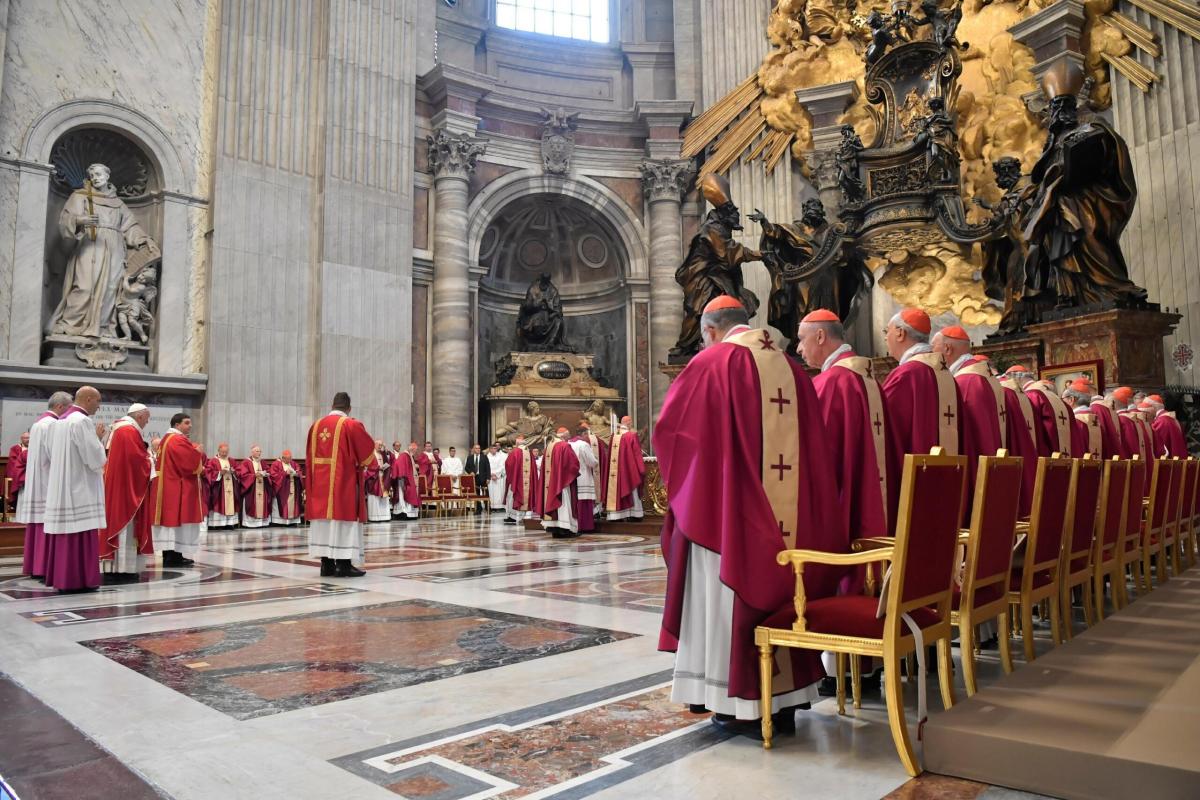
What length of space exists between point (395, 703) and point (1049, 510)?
2.73 m

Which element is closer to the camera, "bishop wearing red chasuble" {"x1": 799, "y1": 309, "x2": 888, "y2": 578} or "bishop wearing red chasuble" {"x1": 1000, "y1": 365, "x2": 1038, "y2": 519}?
"bishop wearing red chasuble" {"x1": 799, "y1": 309, "x2": 888, "y2": 578}

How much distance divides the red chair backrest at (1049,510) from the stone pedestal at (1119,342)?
6517 mm

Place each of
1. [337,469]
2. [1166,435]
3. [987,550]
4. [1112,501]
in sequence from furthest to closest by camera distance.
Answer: [337,469]
[1166,435]
[1112,501]
[987,550]

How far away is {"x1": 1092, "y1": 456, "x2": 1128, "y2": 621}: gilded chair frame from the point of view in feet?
13.3

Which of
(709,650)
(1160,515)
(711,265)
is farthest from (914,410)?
(711,265)

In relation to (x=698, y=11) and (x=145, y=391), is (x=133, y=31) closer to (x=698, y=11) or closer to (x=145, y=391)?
(x=145, y=391)

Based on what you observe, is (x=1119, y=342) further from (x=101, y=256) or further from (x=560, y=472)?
(x=101, y=256)

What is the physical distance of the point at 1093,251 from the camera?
976 cm

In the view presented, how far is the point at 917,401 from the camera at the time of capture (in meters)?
3.91

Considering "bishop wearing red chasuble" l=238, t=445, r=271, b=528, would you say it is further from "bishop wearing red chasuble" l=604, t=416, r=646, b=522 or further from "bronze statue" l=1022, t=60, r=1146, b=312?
"bronze statue" l=1022, t=60, r=1146, b=312

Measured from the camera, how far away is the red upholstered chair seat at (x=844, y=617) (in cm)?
260

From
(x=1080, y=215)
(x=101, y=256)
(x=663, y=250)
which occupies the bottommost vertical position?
(x=1080, y=215)

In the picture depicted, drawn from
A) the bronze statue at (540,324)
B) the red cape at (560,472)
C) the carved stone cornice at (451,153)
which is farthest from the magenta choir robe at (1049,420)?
the bronze statue at (540,324)

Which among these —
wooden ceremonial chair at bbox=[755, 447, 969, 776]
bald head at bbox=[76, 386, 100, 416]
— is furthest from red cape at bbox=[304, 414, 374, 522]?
wooden ceremonial chair at bbox=[755, 447, 969, 776]
